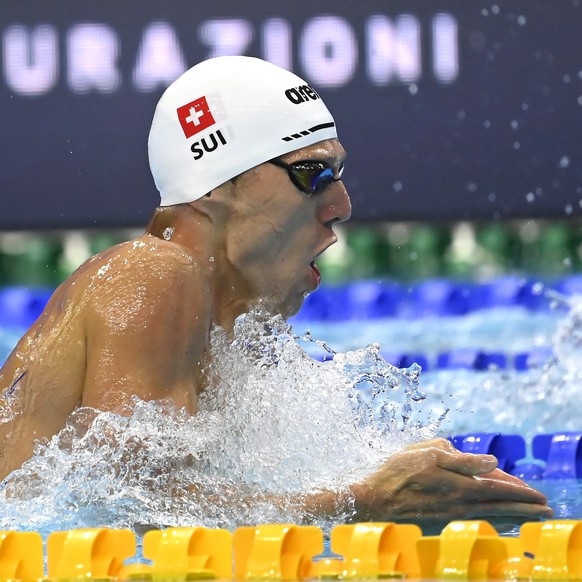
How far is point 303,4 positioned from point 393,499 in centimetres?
482

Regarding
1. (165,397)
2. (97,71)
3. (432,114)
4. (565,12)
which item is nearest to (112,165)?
(97,71)

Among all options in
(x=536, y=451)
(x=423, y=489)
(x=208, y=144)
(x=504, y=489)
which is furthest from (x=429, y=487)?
(x=536, y=451)

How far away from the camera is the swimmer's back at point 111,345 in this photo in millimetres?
2055

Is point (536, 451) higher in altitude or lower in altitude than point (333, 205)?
lower

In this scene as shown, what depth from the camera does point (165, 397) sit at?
2.07m

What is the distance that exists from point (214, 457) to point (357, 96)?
4571 millimetres

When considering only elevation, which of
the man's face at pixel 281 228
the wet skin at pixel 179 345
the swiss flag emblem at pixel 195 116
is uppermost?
the swiss flag emblem at pixel 195 116

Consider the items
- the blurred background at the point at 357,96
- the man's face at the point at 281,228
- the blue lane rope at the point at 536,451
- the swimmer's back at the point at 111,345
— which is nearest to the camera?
the swimmer's back at the point at 111,345

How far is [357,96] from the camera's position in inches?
258

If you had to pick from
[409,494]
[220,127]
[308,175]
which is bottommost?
[409,494]

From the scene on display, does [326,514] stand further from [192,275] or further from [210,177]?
[210,177]

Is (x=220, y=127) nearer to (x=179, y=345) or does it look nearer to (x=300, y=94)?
(x=300, y=94)

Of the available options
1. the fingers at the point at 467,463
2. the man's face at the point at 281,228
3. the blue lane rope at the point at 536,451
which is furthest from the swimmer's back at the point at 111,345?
the blue lane rope at the point at 536,451

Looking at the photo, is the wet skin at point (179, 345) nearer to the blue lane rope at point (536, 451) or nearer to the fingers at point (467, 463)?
the fingers at point (467, 463)
